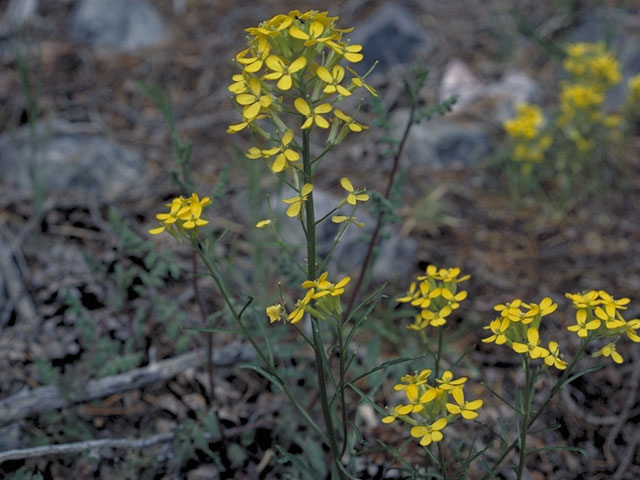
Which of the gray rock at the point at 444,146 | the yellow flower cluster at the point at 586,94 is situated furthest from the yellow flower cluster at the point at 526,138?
the gray rock at the point at 444,146

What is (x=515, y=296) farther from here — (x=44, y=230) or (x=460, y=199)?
(x=44, y=230)

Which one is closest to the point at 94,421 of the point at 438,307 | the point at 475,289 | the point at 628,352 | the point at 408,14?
the point at 438,307

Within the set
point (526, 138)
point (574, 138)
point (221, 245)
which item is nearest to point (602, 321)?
→ point (221, 245)

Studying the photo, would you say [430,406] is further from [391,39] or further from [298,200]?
[391,39]

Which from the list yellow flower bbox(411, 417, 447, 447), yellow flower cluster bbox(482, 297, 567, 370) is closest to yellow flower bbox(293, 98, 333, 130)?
yellow flower cluster bbox(482, 297, 567, 370)

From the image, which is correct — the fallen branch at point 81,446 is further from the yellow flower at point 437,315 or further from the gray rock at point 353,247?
the gray rock at point 353,247

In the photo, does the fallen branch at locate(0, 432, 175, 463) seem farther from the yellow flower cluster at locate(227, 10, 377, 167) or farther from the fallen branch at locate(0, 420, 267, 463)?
the yellow flower cluster at locate(227, 10, 377, 167)
